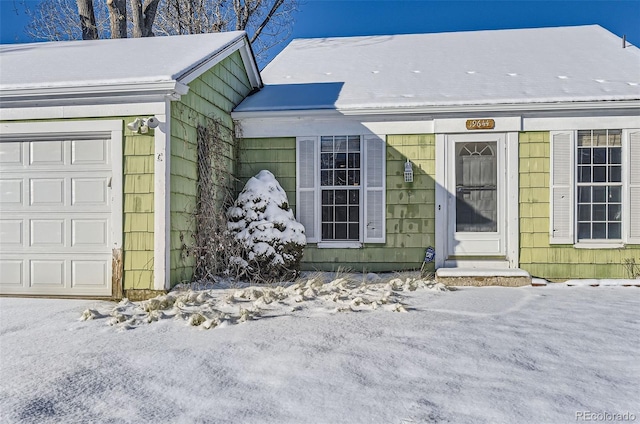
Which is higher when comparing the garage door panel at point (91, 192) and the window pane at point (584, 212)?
the garage door panel at point (91, 192)

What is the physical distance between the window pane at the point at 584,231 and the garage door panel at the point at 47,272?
7.03m

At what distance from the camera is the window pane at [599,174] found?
23.1 feet

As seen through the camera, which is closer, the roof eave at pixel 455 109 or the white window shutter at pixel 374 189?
the roof eave at pixel 455 109

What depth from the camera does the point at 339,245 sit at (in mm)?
7555

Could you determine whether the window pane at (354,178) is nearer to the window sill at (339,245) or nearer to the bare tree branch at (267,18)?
the window sill at (339,245)

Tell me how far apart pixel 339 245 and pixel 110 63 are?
4115mm

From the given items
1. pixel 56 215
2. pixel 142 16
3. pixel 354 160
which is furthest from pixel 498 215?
pixel 142 16

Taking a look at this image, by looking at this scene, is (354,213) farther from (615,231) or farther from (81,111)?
(81,111)

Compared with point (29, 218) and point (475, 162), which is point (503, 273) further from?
point (29, 218)

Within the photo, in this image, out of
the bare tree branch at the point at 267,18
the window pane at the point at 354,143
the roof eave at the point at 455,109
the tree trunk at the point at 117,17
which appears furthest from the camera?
the bare tree branch at the point at 267,18

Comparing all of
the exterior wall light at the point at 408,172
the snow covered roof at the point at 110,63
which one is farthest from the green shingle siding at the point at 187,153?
the exterior wall light at the point at 408,172

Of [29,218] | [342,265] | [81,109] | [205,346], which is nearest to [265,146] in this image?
[342,265]

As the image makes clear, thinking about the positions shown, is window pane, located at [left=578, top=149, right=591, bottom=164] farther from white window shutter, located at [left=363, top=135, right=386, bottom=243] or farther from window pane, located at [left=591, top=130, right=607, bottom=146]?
white window shutter, located at [left=363, top=135, right=386, bottom=243]

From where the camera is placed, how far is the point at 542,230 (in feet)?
23.3
